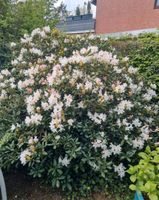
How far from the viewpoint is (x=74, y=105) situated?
8.59 feet

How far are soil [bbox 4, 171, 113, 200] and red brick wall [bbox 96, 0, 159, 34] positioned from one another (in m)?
10.4

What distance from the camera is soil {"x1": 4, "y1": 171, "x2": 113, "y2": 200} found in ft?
8.93

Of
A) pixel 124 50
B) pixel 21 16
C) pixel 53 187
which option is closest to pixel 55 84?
Answer: pixel 53 187

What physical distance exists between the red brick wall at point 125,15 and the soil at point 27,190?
10380mm

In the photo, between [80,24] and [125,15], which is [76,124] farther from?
[80,24]

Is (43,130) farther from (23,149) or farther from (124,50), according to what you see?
(124,50)

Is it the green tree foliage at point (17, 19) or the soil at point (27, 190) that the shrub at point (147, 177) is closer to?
the soil at point (27, 190)

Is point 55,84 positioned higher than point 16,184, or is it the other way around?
point 55,84

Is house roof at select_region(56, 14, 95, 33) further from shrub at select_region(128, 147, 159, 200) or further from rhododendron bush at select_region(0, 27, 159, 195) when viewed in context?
shrub at select_region(128, 147, 159, 200)

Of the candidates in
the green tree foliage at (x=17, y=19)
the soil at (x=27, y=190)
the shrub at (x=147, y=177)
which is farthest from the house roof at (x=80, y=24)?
the shrub at (x=147, y=177)

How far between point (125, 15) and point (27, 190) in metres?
11.7

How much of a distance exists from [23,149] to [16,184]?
489mm

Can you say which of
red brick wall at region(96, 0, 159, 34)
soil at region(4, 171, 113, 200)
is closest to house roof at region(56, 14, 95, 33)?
red brick wall at region(96, 0, 159, 34)

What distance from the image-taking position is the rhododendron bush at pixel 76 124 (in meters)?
2.54
